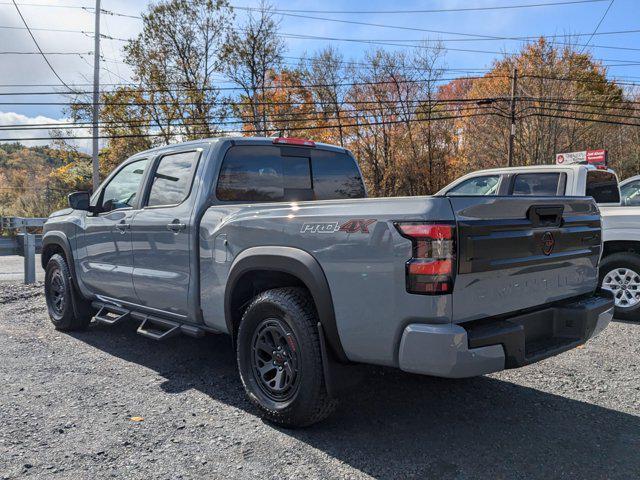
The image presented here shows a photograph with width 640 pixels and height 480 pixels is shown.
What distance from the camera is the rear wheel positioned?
6.13 meters

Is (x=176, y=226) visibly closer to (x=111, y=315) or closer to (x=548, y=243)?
(x=111, y=315)

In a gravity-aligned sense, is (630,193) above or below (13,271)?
above

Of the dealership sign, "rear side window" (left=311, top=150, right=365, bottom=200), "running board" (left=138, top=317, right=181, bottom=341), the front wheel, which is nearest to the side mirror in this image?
"running board" (left=138, top=317, right=181, bottom=341)

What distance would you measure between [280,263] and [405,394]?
5.25ft

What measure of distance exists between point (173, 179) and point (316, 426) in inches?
93.0

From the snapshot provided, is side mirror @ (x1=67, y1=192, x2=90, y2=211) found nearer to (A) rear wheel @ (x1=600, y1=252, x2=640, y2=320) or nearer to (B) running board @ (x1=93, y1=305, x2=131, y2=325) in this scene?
(B) running board @ (x1=93, y1=305, x2=131, y2=325)

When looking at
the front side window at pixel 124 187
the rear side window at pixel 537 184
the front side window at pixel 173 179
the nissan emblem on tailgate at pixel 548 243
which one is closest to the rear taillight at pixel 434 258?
the nissan emblem on tailgate at pixel 548 243

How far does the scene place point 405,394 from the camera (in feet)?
12.7

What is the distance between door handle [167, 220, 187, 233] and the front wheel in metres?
0.95

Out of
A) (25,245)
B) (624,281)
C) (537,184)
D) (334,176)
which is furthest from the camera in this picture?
(25,245)

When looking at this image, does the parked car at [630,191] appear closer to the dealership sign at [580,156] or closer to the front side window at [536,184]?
the front side window at [536,184]

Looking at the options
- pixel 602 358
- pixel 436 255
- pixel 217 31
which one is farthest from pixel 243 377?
pixel 217 31

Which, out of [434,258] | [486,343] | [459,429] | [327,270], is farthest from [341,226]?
[459,429]

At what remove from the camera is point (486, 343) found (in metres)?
2.56
